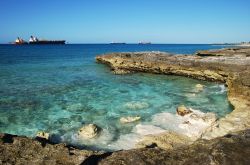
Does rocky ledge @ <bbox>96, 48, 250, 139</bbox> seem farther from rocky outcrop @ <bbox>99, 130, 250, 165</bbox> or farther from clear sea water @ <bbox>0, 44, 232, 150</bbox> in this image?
rocky outcrop @ <bbox>99, 130, 250, 165</bbox>

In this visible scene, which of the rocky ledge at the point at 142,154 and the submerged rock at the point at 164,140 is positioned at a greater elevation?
the rocky ledge at the point at 142,154

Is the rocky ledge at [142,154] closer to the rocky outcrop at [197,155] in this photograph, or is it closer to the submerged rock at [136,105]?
the rocky outcrop at [197,155]

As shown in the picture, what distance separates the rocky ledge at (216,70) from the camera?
12.4 meters

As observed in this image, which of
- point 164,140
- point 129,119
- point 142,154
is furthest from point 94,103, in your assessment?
point 142,154

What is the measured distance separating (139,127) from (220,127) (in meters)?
4.01

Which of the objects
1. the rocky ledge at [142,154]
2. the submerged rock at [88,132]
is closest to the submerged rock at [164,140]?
the submerged rock at [88,132]

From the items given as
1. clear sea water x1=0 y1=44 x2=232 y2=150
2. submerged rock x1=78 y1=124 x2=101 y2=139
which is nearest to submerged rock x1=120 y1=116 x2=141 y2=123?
clear sea water x1=0 y1=44 x2=232 y2=150

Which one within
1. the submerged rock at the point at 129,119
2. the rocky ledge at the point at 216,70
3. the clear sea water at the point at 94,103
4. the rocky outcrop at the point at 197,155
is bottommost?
the clear sea water at the point at 94,103

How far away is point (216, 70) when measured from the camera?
26531mm

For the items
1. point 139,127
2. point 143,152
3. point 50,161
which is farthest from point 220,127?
point 50,161

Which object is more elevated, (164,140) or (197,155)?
(197,155)

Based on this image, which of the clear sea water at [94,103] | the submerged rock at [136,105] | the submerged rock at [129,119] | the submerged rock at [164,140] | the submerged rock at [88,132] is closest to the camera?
the submerged rock at [164,140]

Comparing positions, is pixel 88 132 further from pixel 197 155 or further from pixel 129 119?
pixel 197 155

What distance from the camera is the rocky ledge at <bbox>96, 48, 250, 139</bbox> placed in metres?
12.4
